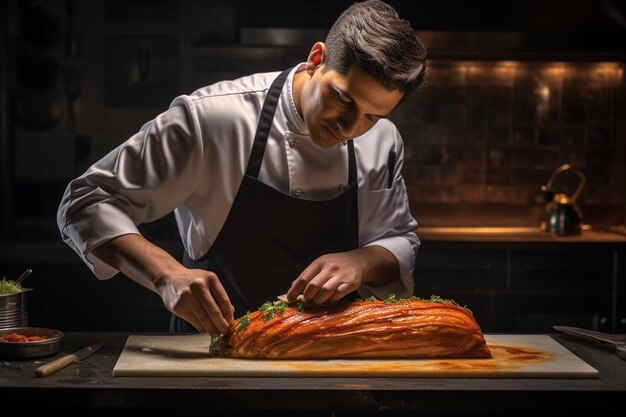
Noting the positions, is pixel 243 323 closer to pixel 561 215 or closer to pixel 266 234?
pixel 266 234

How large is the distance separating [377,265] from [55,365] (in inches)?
37.3

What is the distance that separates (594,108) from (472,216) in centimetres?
101

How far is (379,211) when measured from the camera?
2.55m

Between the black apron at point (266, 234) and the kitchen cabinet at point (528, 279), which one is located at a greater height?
the black apron at point (266, 234)

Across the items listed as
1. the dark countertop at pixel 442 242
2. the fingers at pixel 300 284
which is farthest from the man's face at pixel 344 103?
the dark countertop at pixel 442 242

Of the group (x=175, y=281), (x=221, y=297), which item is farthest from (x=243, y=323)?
(x=175, y=281)

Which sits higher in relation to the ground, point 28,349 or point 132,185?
point 132,185

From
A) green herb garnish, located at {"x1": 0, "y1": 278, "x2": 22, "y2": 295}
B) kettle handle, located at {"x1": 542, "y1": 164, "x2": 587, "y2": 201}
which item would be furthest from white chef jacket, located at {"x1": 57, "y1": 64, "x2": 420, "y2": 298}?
kettle handle, located at {"x1": 542, "y1": 164, "x2": 587, "y2": 201}

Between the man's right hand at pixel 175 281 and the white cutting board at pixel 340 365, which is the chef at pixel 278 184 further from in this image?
the white cutting board at pixel 340 365

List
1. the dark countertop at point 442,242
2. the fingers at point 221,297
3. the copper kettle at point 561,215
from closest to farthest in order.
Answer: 1. the fingers at point 221,297
2. the dark countertop at point 442,242
3. the copper kettle at point 561,215

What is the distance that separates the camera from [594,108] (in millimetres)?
5168

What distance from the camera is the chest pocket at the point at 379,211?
2.54 metres
